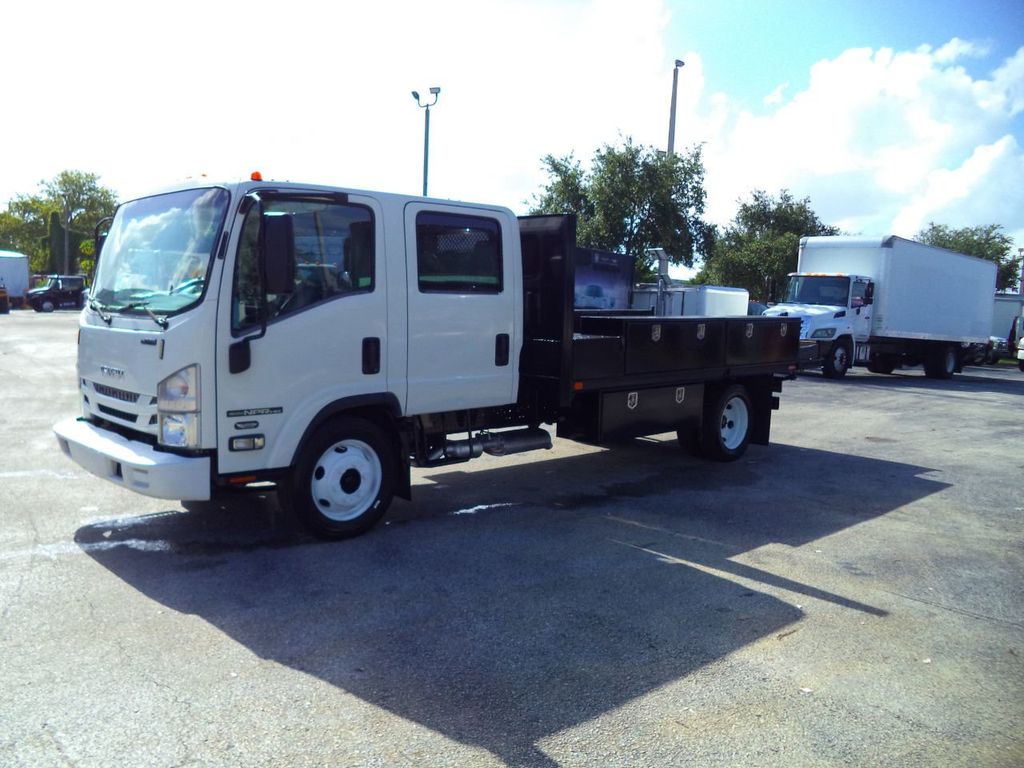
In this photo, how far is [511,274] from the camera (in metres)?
7.16

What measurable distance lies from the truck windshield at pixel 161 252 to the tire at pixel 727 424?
6021 mm

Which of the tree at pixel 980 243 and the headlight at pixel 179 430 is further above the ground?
the tree at pixel 980 243

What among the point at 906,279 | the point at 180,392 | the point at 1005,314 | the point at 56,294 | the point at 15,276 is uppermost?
the point at 906,279

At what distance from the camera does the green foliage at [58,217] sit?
80938 millimetres

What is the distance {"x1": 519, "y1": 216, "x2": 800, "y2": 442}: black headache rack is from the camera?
738 cm

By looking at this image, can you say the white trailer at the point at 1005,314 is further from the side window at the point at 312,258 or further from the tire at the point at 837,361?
the side window at the point at 312,258

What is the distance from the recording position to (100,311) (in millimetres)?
6137

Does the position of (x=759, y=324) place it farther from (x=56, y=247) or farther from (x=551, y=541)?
(x=56, y=247)

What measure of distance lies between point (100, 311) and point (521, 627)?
3853mm

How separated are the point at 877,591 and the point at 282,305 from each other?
14.5 feet

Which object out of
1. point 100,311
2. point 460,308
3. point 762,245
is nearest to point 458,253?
point 460,308

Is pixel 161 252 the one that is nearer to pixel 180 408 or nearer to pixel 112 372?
pixel 112 372

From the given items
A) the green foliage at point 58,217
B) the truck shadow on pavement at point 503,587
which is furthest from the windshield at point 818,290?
the green foliage at point 58,217

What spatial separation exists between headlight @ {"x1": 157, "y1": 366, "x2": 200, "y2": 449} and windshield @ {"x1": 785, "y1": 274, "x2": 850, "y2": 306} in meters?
19.6
